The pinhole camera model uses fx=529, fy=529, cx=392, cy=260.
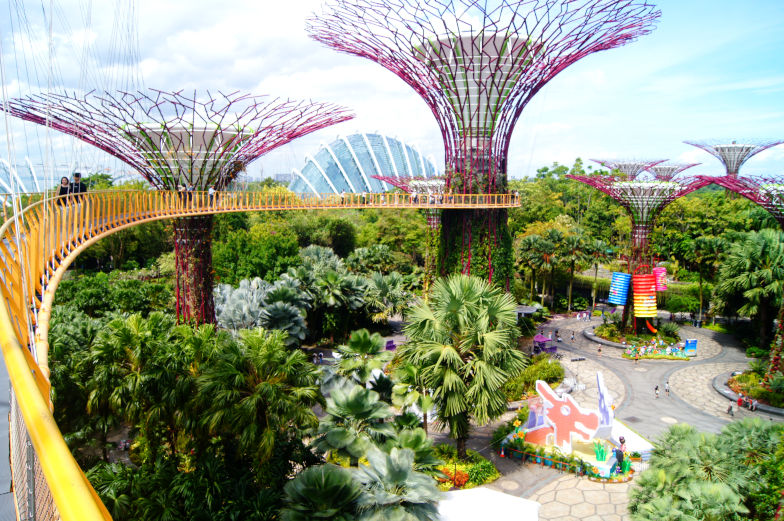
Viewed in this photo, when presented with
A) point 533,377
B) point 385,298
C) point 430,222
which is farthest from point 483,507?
point 430,222

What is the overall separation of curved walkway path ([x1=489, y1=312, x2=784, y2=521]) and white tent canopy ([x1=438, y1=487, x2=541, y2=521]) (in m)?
2.52

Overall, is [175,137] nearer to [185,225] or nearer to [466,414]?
[185,225]

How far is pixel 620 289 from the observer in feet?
94.0

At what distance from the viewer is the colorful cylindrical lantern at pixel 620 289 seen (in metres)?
28.6

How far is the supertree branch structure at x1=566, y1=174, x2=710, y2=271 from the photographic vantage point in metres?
28.7

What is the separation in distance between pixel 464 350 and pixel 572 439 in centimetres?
520

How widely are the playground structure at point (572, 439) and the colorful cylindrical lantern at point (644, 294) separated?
1275 cm

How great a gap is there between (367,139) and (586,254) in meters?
44.1

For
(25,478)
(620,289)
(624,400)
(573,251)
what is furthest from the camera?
(573,251)

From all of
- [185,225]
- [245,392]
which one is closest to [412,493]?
[245,392]

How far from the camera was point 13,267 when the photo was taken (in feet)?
15.4

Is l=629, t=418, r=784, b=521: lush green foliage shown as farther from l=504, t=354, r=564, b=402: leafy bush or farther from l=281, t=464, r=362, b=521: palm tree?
l=504, t=354, r=564, b=402: leafy bush

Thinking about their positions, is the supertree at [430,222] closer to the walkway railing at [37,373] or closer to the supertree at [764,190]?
the supertree at [764,190]

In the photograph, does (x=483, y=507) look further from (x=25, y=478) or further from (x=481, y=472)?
(x=25, y=478)
